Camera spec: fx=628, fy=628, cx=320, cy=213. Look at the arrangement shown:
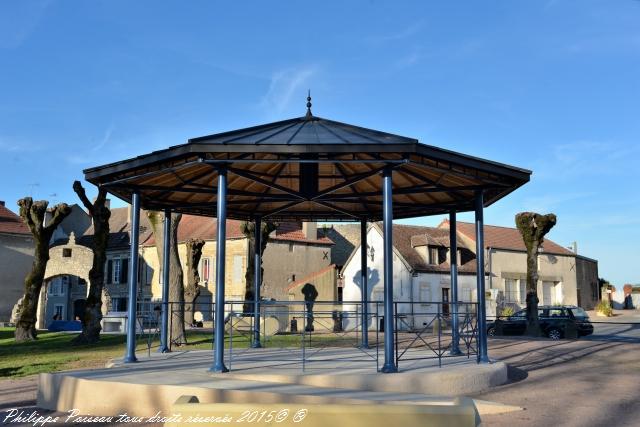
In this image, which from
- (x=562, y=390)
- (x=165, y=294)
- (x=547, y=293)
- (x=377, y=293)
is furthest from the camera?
(x=547, y=293)

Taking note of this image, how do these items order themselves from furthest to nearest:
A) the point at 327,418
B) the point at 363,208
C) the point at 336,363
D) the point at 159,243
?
the point at 159,243, the point at 363,208, the point at 336,363, the point at 327,418

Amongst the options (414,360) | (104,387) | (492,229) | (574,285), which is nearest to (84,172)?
(104,387)

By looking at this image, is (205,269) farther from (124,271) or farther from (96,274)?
(96,274)

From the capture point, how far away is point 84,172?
12.9 m

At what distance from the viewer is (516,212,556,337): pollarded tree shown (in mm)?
29500

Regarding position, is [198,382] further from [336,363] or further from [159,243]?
[159,243]

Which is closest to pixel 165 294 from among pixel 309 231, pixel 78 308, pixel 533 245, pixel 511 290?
pixel 533 245

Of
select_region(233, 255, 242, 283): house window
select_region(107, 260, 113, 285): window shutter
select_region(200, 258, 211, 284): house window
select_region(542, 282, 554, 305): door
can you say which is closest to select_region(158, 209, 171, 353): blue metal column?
select_region(233, 255, 242, 283): house window

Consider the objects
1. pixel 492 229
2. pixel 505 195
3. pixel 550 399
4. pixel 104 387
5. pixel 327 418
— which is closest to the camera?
pixel 327 418

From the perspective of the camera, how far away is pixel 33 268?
90.5 feet

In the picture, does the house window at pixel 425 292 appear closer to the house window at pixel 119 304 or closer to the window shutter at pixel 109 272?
the house window at pixel 119 304

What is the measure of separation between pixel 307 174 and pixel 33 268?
59.0 feet

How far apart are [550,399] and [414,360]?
276cm

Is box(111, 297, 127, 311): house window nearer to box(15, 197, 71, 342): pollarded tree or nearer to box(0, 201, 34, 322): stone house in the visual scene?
box(0, 201, 34, 322): stone house
